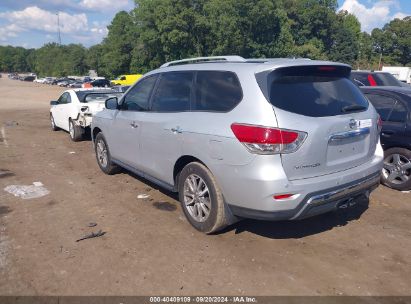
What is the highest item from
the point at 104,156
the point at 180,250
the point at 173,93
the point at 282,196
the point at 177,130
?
the point at 173,93

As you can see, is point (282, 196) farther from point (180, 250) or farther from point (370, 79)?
point (370, 79)

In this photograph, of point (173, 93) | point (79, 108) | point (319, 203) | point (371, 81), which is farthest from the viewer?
point (371, 81)

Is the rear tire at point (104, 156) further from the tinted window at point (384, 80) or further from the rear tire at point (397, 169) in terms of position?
the tinted window at point (384, 80)

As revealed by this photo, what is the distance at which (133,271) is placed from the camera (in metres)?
3.55

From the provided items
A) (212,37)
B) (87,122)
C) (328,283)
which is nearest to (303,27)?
(212,37)

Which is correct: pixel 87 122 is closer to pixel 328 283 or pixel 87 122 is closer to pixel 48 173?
pixel 48 173

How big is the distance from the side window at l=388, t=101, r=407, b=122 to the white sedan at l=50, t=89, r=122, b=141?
666 cm

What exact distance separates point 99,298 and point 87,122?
23.9 feet

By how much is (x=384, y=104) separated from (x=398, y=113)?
1.10ft

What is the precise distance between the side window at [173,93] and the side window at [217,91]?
19 centimetres

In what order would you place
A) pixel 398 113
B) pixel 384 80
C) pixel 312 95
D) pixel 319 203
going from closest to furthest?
1. pixel 319 203
2. pixel 312 95
3. pixel 398 113
4. pixel 384 80

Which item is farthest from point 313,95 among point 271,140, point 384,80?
point 384,80

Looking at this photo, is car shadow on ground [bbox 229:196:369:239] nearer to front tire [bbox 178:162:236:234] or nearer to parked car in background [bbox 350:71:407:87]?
front tire [bbox 178:162:236:234]

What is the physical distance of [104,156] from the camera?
22.0 ft
